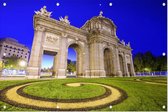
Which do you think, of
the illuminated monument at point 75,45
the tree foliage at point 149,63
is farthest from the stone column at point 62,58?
the tree foliage at point 149,63

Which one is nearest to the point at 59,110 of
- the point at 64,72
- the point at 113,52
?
the point at 64,72

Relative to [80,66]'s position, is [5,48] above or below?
above

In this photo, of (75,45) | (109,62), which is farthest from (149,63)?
(75,45)

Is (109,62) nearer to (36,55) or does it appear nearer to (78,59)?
(78,59)

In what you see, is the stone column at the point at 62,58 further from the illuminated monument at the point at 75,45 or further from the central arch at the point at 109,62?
the central arch at the point at 109,62

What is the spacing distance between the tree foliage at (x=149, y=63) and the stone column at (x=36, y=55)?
45461mm

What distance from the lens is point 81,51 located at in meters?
25.5

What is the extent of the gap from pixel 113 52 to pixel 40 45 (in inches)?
755

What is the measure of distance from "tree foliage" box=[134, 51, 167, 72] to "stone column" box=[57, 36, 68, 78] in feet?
134

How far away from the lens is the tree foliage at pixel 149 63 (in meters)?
47.2

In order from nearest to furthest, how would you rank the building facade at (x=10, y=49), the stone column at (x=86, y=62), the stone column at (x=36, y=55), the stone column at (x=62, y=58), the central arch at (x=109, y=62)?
the stone column at (x=36, y=55)
the stone column at (x=62, y=58)
the stone column at (x=86, y=62)
the central arch at (x=109, y=62)
the building facade at (x=10, y=49)

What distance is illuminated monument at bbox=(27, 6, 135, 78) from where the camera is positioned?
1891 cm

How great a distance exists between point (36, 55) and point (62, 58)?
16.0 feet

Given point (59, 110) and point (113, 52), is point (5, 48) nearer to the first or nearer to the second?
point (113, 52)
